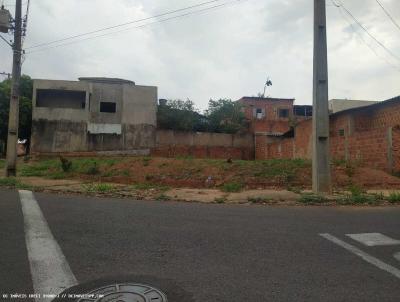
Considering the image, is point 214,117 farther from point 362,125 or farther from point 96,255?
point 96,255

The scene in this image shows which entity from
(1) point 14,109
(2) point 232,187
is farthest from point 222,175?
(1) point 14,109

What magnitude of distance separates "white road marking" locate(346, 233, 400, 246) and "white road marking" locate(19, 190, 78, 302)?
150 inches

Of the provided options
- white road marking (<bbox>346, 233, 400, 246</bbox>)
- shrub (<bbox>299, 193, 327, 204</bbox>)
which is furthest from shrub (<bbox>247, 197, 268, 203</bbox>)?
white road marking (<bbox>346, 233, 400, 246</bbox>)

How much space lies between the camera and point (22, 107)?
31078mm

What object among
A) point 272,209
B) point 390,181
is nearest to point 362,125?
point 390,181

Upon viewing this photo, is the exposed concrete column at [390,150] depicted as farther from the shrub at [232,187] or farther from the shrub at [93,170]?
the shrub at [93,170]

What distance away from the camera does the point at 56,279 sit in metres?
3.58

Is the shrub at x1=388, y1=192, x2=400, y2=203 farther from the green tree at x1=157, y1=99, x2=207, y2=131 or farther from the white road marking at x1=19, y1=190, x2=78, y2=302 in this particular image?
the green tree at x1=157, y1=99, x2=207, y2=131

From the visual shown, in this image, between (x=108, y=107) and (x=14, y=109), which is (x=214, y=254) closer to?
(x=14, y=109)

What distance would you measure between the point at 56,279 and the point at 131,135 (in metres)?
29.8

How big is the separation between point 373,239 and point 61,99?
3247 cm

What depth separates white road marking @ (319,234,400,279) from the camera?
13.4ft

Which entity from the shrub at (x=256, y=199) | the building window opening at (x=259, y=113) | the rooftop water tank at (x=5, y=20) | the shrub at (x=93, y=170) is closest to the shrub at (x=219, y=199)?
the shrub at (x=256, y=199)

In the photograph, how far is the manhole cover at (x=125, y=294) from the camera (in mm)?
3139
